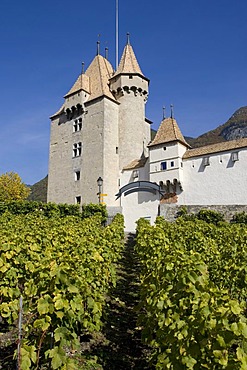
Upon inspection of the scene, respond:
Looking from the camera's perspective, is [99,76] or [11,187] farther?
[11,187]

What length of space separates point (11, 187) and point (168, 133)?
25.3m

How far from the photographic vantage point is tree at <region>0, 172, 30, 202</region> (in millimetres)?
42062

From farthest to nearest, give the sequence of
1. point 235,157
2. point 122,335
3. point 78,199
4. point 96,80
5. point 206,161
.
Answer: point 96,80
point 78,199
point 206,161
point 235,157
point 122,335

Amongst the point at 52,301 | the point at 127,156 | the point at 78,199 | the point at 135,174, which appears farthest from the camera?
the point at 78,199

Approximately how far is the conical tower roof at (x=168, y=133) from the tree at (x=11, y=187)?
23.3 m

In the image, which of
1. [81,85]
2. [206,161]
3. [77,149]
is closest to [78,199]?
[77,149]

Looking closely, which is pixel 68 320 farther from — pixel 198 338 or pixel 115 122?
pixel 115 122

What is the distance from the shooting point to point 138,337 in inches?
194

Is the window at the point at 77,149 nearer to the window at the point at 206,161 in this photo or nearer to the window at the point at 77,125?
the window at the point at 77,125

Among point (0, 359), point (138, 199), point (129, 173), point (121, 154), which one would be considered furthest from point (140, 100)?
point (0, 359)

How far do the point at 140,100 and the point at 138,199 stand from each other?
12346mm

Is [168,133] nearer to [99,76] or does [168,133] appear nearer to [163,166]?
[163,166]

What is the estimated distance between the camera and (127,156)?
30.7 metres

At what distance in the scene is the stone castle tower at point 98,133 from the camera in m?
29.9
